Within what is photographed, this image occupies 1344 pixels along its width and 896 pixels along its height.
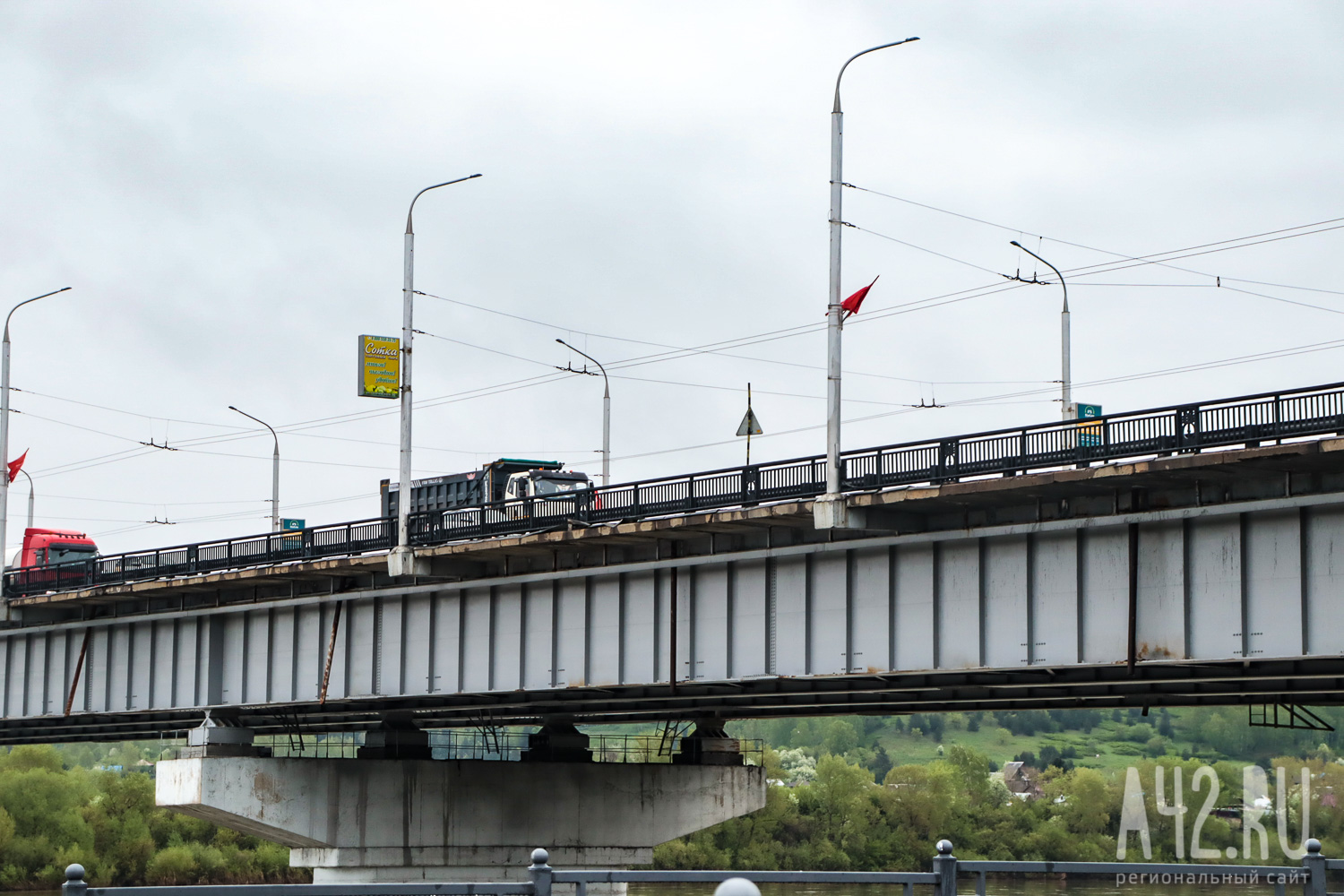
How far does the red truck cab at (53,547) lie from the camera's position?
66312 mm

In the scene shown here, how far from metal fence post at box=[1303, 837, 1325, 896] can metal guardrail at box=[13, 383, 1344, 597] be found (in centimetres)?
1001

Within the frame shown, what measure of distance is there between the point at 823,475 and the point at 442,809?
2231cm

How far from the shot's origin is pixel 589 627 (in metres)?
37.9

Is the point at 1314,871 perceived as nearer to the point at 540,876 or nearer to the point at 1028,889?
the point at 540,876

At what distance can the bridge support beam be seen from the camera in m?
48.2

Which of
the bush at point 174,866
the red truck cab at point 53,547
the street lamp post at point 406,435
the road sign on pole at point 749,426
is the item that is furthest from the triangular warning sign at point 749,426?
the bush at point 174,866

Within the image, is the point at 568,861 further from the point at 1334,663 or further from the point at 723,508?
the point at 1334,663

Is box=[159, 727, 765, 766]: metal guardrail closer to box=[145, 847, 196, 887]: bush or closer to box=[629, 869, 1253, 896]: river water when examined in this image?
box=[629, 869, 1253, 896]: river water

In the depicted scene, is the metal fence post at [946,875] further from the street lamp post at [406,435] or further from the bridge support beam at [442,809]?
the bridge support beam at [442,809]

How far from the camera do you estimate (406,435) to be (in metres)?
45.4

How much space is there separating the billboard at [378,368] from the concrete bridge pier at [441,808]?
35.8 ft

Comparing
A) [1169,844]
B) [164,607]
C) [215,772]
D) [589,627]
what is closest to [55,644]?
[164,607]

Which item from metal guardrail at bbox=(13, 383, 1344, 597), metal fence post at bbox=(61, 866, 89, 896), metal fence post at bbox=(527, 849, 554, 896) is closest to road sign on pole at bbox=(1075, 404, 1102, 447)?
metal guardrail at bbox=(13, 383, 1344, 597)

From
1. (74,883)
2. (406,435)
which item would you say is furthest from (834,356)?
(74,883)
